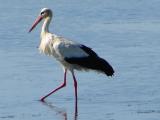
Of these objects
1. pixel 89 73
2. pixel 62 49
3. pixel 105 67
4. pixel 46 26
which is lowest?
pixel 89 73

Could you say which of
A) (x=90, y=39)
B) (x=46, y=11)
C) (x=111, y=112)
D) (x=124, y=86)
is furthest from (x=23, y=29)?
(x=111, y=112)

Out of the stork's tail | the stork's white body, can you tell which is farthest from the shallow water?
the stork's white body

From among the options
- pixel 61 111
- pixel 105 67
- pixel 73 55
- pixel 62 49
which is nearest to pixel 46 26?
pixel 62 49

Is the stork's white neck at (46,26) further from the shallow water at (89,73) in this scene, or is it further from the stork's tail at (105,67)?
the stork's tail at (105,67)

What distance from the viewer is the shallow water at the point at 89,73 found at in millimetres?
Result: 11461

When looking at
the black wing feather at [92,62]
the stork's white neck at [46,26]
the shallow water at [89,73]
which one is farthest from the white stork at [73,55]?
the shallow water at [89,73]

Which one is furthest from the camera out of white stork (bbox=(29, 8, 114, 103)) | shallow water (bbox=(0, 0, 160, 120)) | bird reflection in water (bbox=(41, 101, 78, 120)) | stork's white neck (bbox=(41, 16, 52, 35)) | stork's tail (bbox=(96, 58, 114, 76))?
stork's white neck (bbox=(41, 16, 52, 35))

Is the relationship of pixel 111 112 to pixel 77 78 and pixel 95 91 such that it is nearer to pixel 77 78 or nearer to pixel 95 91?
pixel 95 91

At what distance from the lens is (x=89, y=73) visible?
14.2 meters

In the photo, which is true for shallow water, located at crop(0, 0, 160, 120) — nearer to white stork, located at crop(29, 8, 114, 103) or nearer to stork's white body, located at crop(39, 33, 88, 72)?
white stork, located at crop(29, 8, 114, 103)

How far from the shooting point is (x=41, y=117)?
35.5ft

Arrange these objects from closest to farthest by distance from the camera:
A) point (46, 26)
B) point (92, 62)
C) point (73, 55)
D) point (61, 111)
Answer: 1. point (61, 111)
2. point (92, 62)
3. point (73, 55)
4. point (46, 26)

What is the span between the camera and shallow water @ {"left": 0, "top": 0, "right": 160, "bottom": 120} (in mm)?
11461

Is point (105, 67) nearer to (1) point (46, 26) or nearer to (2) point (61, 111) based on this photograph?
(2) point (61, 111)
